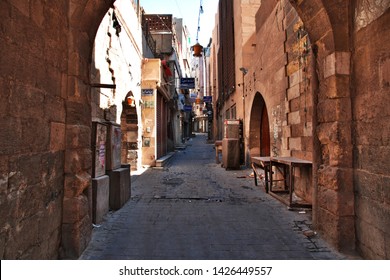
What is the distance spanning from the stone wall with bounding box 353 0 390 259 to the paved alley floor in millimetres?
517

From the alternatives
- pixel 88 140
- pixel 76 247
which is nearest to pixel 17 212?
pixel 76 247

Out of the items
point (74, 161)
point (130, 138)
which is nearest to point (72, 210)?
point (74, 161)

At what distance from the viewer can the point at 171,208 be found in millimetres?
4875

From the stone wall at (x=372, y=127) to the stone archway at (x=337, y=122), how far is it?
90mm

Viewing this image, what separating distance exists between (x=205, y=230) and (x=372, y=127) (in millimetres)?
2542

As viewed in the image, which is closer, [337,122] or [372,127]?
[372,127]

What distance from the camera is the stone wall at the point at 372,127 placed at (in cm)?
244

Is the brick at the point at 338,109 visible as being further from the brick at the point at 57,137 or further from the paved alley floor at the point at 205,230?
the brick at the point at 57,137

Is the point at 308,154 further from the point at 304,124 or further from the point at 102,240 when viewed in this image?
the point at 102,240

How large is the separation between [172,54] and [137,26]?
778 centimetres

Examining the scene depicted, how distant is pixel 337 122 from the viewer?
300cm

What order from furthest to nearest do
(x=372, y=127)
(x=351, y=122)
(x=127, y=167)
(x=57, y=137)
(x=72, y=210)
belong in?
(x=127, y=167)
(x=351, y=122)
(x=72, y=210)
(x=57, y=137)
(x=372, y=127)

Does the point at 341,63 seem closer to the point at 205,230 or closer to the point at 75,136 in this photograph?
the point at 205,230

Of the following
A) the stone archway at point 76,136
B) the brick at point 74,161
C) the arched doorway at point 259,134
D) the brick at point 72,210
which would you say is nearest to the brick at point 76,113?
the stone archway at point 76,136
